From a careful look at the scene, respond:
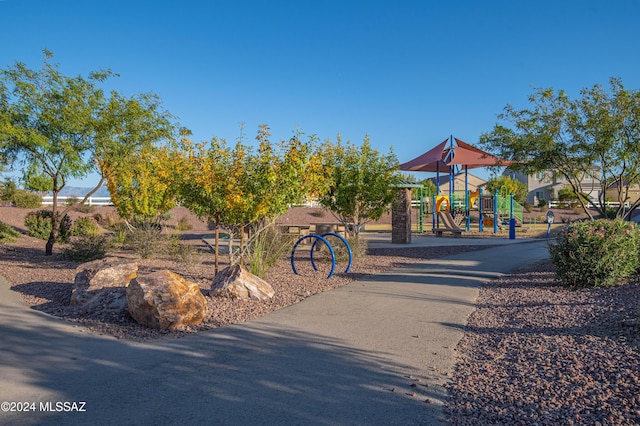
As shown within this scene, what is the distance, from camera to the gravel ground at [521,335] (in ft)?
13.4

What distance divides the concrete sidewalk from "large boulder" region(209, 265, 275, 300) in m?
0.86

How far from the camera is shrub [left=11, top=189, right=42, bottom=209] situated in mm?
32688

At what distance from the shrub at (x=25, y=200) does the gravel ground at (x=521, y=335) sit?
23545 mm

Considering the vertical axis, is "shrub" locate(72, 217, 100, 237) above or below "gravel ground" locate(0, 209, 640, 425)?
above

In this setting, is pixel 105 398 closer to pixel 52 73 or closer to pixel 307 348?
pixel 307 348

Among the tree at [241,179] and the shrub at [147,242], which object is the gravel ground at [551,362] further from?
the shrub at [147,242]

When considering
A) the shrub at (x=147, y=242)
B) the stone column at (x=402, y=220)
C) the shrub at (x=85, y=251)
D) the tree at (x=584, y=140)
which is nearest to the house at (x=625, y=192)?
the tree at (x=584, y=140)

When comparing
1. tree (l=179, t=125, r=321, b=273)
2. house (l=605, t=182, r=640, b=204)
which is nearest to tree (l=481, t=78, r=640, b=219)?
house (l=605, t=182, r=640, b=204)

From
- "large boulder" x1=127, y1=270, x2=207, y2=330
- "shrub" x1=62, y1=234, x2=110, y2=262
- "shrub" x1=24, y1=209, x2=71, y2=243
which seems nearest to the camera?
"large boulder" x1=127, y1=270, x2=207, y2=330

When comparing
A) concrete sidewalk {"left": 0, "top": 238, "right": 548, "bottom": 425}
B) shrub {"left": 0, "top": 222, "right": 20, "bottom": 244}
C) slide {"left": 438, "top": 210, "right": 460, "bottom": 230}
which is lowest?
concrete sidewalk {"left": 0, "top": 238, "right": 548, "bottom": 425}

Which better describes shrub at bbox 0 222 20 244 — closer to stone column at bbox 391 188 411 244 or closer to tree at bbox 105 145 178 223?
tree at bbox 105 145 178 223

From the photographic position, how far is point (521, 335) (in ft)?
21.0

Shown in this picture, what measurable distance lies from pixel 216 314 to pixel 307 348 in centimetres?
207

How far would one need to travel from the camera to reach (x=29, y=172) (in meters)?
13.9
